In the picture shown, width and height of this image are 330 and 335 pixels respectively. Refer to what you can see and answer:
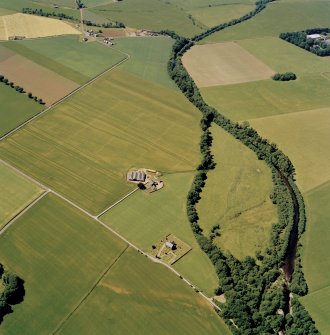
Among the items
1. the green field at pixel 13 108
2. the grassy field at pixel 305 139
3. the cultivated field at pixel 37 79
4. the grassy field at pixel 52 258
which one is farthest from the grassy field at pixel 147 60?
the grassy field at pixel 52 258

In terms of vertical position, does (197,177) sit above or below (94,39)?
below

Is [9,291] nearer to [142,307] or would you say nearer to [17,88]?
[142,307]

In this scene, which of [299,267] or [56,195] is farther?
[56,195]

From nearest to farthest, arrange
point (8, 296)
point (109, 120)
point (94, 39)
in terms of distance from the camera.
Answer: point (8, 296), point (109, 120), point (94, 39)

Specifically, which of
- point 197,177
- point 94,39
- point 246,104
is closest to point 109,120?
point 197,177

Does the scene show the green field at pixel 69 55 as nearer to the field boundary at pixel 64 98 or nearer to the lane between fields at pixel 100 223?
the field boundary at pixel 64 98

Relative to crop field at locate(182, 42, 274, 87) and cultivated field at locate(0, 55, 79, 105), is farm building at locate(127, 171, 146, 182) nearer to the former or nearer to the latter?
cultivated field at locate(0, 55, 79, 105)

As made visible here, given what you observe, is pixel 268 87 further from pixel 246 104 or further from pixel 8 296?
pixel 8 296

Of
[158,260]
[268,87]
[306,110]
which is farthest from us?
[268,87]
